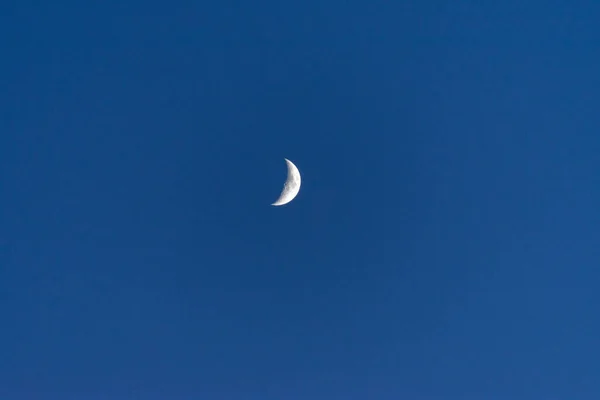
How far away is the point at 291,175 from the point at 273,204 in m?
1.35

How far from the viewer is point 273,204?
14727 millimetres

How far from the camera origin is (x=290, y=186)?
14.7m

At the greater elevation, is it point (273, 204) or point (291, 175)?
point (291, 175)

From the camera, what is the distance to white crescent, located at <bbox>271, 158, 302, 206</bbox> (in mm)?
14680

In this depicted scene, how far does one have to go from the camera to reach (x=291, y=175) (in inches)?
582

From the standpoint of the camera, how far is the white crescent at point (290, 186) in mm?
14680
